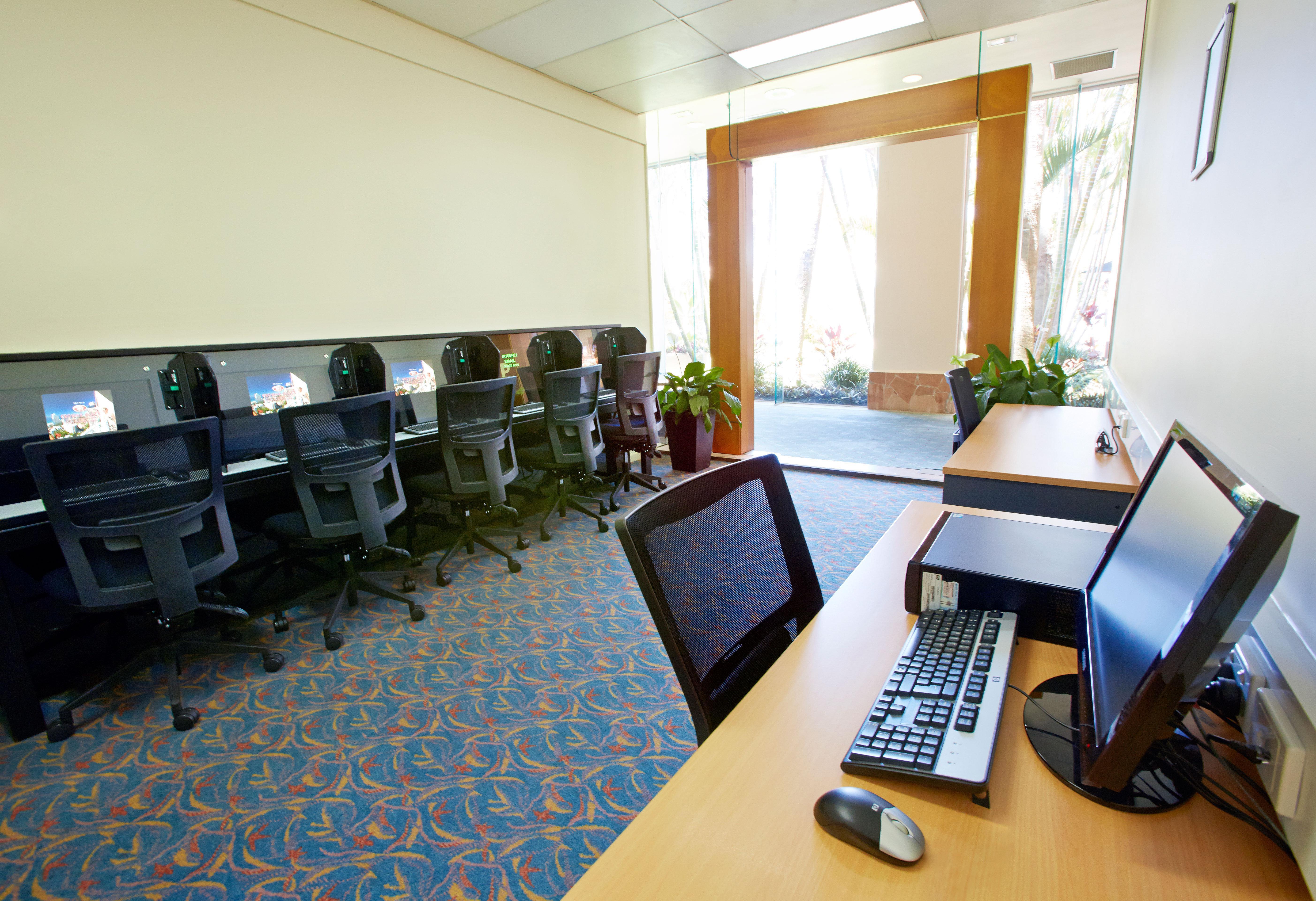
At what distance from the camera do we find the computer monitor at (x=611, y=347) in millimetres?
5168

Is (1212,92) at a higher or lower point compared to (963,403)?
higher

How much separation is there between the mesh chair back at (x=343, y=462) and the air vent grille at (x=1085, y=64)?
572 cm

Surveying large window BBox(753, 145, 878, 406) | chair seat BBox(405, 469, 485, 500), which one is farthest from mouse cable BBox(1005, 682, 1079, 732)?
large window BBox(753, 145, 878, 406)

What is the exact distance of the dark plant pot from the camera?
5.12 m

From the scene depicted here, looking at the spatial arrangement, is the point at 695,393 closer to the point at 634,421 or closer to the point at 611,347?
the point at 634,421

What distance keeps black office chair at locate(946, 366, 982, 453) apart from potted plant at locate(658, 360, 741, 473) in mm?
2069

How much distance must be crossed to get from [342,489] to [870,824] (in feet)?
8.95

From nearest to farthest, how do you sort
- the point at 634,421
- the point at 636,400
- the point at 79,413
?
1. the point at 79,413
2. the point at 636,400
3. the point at 634,421

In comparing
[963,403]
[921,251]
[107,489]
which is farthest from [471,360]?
[921,251]

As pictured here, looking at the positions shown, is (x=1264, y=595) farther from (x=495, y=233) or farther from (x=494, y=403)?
(x=495, y=233)

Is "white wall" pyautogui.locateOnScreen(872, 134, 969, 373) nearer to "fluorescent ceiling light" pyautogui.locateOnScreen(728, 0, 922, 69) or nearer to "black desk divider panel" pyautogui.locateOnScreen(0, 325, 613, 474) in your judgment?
"fluorescent ceiling light" pyautogui.locateOnScreen(728, 0, 922, 69)

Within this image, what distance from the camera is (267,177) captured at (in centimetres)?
319

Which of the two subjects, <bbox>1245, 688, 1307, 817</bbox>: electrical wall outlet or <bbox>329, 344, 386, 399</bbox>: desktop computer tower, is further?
<bbox>329, 344, 386, 399</bbox>: desktop computer tower

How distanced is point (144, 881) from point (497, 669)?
3.79 feet
